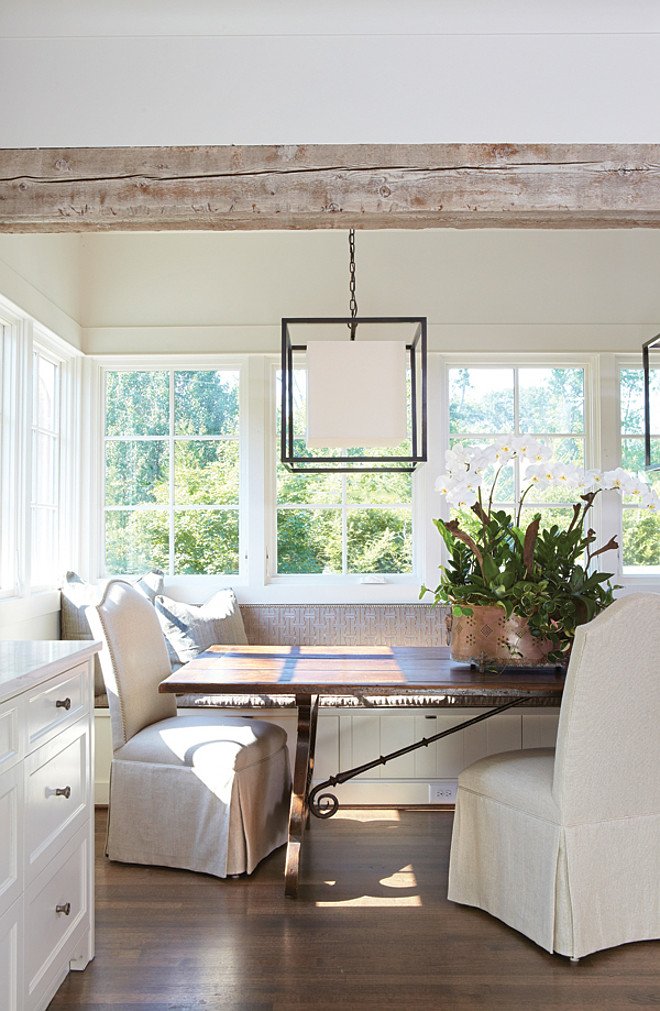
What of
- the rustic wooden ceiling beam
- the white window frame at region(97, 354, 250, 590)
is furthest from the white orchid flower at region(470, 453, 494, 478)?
the white window frame at region(97, 354, 250, 590)

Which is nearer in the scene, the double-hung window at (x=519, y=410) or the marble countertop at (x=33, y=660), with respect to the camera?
the marble countertop at (x=33, y=660)

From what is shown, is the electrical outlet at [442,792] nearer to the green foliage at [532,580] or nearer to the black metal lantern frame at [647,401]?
the green foliage at [532,580]

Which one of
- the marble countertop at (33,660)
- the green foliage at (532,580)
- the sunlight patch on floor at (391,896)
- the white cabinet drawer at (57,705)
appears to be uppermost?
the green foliage at (532,580)

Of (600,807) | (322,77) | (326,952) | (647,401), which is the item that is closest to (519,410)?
(647,401)

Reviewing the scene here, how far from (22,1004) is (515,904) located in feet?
4.51

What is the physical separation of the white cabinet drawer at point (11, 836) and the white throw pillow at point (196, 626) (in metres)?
2.05

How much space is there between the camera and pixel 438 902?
2592 mm

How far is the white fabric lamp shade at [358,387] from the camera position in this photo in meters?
3.16

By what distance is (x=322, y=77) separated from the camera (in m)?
2.29

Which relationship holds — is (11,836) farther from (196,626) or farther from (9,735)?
(196,626)

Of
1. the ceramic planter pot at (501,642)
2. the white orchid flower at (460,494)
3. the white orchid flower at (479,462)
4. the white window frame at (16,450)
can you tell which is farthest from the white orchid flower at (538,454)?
the white window frame at (16,450)

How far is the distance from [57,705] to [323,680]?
888mm

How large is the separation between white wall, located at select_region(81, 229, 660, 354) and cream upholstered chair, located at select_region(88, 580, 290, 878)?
1.78 m

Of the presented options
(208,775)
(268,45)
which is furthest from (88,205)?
(208,775)
